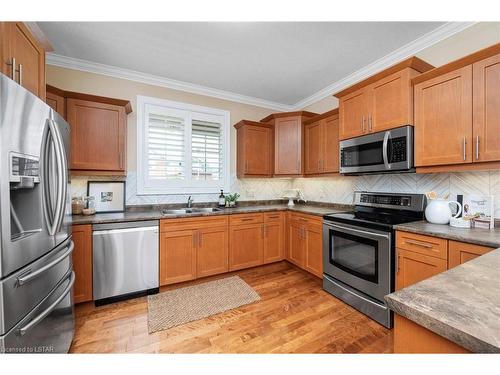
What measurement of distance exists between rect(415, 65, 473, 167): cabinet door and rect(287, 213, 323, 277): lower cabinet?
1.31 metres

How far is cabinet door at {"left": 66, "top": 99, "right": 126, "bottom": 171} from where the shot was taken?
2344mm

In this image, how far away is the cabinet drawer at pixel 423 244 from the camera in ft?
5.26

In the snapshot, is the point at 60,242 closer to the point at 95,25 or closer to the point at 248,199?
the point at 95,25

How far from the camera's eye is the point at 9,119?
1.07 meters

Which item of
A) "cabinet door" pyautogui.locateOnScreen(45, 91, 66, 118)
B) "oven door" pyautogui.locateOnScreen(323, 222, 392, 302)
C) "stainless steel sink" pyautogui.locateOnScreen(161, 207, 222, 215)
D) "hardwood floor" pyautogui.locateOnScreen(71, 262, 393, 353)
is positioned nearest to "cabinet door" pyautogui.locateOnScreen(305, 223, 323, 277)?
"oven door" pyautogui.locateOnScreen(323, 222, 392, 302)

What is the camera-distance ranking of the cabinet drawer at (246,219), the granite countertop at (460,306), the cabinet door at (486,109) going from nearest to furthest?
1. the granite countertop at (460,306)
2. the cabinet door at (486,109)
3. the cabinet drawer at (246,219)

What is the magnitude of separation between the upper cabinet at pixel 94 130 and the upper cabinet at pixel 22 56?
69 cm

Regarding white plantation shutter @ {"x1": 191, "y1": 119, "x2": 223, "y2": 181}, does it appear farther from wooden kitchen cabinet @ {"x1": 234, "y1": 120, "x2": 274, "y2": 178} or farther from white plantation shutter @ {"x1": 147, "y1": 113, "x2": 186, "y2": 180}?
wooden kitchen cabinet @ {"x1": 234, "y1": 120, "x2": 274, "y2": 178}

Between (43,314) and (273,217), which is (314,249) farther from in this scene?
(43,314)

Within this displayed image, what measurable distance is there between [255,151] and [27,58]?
2.62m

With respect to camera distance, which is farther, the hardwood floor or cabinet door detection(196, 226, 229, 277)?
cabinet door detection(196, 226, 229, 277)

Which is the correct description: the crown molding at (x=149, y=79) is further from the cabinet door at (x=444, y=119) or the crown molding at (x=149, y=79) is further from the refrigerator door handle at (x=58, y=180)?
the cabinet door at (x=444, y=119)

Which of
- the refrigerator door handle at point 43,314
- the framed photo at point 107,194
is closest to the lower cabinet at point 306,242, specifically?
the framed photo at point 107,194

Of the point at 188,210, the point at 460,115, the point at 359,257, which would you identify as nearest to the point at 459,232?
the point at 359,257
